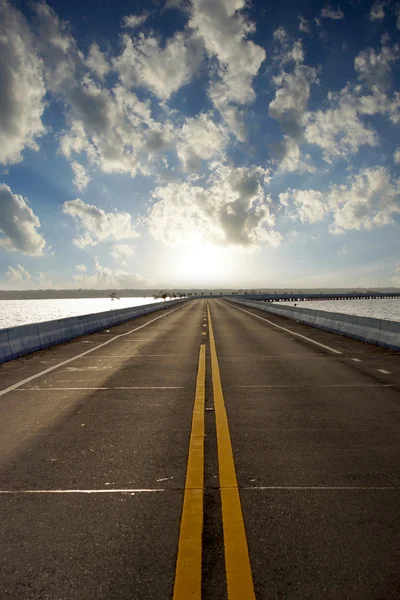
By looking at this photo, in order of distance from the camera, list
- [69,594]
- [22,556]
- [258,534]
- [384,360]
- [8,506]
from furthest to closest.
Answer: [384,360] → [8,506] → [258,534] → [22,556] → [69,594]

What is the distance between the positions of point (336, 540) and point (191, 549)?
3.34ft

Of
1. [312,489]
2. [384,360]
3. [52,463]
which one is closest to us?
[312,489]

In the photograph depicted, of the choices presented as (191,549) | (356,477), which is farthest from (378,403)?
A: (191,549)

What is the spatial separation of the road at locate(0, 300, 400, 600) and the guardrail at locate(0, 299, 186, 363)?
196 inches

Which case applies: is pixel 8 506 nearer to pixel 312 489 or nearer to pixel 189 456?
pixel 189 456

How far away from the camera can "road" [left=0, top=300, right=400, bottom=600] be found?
2867 millimetres

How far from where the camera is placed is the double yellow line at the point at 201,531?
2.75 m

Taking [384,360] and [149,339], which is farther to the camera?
[149,339]

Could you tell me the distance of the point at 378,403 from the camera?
767cm

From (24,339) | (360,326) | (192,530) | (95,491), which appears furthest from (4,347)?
(360,326)

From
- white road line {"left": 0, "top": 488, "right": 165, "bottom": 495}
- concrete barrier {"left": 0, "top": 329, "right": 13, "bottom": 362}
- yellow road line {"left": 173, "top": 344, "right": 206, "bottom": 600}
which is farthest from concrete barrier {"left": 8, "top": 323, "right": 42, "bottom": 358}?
white road line {"left": 0, "top": 488, "right": 165, "bottom": 495}

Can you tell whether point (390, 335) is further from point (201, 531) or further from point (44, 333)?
point (201, 531)

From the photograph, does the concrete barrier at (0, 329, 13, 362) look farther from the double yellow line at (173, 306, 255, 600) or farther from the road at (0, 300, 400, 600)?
the double yellow line at (173, 306, 255, 600)

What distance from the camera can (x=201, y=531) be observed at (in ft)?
11.1
